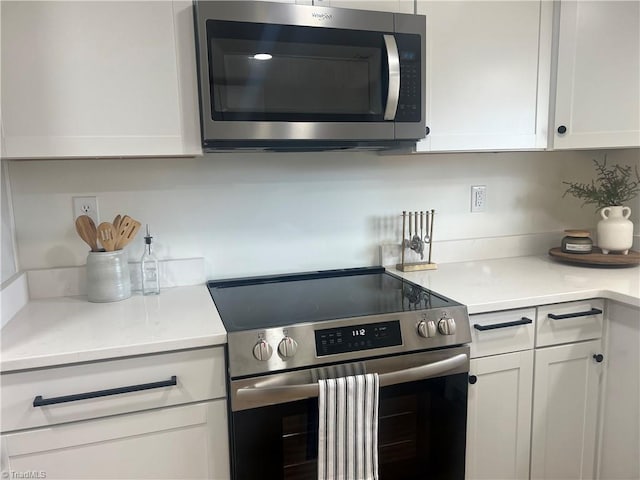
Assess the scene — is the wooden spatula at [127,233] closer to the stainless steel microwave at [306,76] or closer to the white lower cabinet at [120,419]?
the stainless steel microwave at [306,76]

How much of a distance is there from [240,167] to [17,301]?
2.78ft

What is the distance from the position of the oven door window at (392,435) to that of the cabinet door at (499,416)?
0.24 feet

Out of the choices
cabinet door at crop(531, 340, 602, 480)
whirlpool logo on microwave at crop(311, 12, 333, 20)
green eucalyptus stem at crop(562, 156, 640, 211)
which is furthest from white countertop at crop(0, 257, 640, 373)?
whirlpool logo on microwave at crop(311, 12, 333, 20)

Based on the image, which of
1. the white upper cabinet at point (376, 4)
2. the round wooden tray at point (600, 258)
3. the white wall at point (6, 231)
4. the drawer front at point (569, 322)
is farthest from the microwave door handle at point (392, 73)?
the white wall at point (6, 231)

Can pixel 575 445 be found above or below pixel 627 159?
below

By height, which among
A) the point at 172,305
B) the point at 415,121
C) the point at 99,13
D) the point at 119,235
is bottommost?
the point at 172,305

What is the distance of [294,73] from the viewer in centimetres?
149

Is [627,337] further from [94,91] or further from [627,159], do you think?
[94,91]

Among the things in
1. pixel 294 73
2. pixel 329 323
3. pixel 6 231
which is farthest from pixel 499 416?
pixel 6 231

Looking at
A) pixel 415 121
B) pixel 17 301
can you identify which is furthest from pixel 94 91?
pixel 415 121

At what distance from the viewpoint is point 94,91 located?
1390 millimetres

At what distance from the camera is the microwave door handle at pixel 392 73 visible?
5.05ft

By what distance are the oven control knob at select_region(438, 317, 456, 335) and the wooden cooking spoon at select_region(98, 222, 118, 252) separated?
1061 mm

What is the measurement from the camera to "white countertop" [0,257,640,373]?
1209 millimetres
